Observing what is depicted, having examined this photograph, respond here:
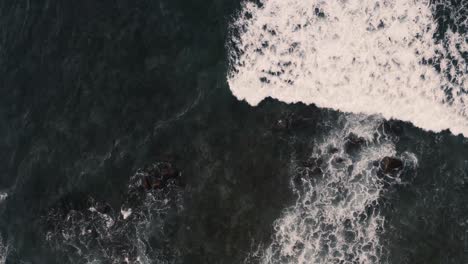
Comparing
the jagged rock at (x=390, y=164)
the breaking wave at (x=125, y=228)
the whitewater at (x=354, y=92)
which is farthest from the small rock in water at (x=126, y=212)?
the jagged rock at (x=390, y=164)

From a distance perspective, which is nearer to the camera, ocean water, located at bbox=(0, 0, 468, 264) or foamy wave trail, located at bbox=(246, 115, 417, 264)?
ocean water, located at bbox=(0, 0, 468, 264)

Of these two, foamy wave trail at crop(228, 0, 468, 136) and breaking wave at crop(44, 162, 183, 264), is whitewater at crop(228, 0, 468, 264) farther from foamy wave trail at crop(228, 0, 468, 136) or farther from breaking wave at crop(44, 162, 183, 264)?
breaking wave at crop(44, 162, 183, 264)

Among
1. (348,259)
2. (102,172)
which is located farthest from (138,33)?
(348,259)

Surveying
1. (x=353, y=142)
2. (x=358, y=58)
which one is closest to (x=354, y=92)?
(x=358, y=58)

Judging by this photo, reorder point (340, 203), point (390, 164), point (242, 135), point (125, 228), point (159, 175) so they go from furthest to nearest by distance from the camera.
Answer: point (125, 228), point (159, 175), point (242, 135), point (340, 203), point (390, 164)

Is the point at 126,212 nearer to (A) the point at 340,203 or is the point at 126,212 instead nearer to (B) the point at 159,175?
(B) the point at 159,175

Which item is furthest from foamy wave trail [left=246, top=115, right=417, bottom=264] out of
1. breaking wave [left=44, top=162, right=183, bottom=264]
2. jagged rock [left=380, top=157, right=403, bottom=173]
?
breaking wave [left=44, top=162, right=183, bottom=264]
